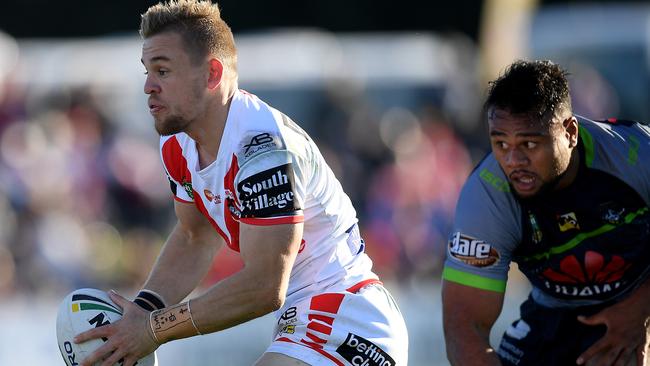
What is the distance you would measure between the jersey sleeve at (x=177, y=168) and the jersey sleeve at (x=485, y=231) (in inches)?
51.2

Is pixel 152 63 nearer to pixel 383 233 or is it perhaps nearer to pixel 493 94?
pixel 493 94

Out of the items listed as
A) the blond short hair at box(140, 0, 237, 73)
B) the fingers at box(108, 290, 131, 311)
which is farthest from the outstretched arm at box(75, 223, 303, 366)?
the blond short hair at box(140, 0, 237, 73)

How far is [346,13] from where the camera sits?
18.6 meters

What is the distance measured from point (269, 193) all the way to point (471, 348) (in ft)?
4.62

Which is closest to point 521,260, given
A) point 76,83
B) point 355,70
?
point 76,83

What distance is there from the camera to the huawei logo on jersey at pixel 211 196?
578 centimetres

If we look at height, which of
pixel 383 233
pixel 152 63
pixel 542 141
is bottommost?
pixel 383 233

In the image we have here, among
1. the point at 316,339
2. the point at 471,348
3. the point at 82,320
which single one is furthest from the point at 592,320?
the point at 82,320

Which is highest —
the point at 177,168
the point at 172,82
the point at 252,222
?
the point at 172,82

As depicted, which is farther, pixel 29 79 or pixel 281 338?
pixel 29 79

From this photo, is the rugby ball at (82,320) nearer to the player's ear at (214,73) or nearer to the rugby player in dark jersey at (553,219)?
the player's ear at (214,73)

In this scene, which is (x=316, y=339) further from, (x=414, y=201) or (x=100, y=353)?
(x=414, y=201)

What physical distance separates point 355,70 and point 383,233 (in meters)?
3.17

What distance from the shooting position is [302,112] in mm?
14164
